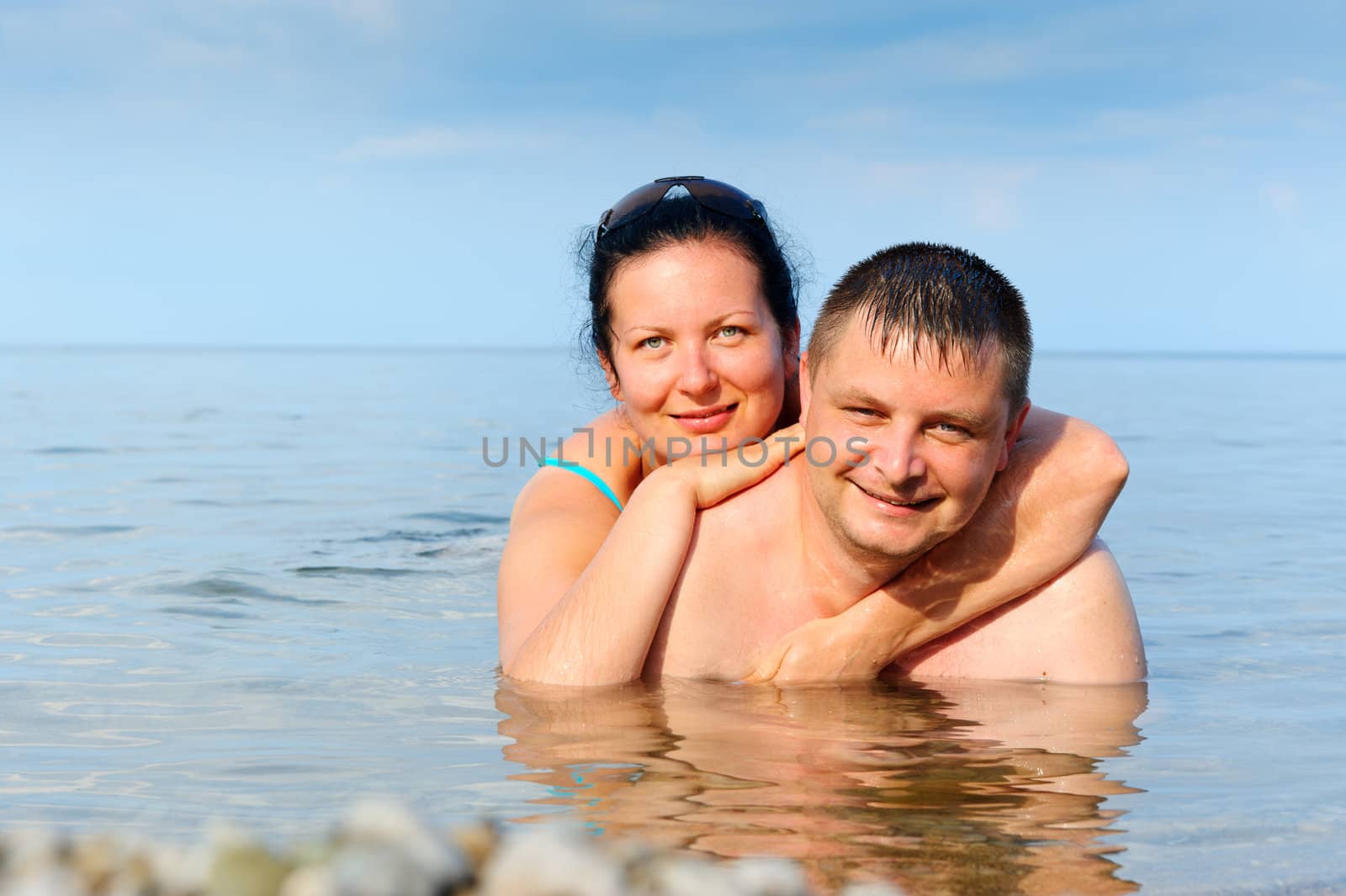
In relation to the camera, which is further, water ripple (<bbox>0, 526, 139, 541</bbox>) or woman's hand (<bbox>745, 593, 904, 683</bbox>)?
water ripple (<bbox>0, 526, 139, 541</bbox>)

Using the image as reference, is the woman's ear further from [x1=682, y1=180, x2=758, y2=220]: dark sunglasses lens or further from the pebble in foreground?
the pebble in foreground

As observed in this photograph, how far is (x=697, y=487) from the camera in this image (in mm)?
4289

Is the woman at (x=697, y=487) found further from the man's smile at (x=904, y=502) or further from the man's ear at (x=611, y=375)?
the man's smile at (x=904, y=502)

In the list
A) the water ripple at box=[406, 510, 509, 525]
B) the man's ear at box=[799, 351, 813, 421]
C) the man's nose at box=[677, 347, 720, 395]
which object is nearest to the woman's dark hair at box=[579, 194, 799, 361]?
the man's nose at box=[677, 347, 720, 395]

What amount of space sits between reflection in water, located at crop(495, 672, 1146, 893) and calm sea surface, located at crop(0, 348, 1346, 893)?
0.04 feet

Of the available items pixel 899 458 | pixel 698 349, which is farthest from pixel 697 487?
pixel 899 458

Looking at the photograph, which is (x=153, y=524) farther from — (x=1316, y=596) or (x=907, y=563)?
(x=1316, y=596)

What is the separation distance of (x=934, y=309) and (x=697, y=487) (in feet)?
3.27

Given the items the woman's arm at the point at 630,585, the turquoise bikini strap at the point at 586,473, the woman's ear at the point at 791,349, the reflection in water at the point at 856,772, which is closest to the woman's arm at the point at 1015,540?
the reflection in water at the point at 856,772

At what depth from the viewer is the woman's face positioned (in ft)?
15.8

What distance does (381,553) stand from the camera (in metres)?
8.41

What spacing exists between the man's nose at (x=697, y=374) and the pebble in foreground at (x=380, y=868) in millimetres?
3175

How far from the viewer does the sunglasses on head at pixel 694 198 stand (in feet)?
16.9

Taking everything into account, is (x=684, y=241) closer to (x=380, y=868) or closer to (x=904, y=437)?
(x=904, y=437)
